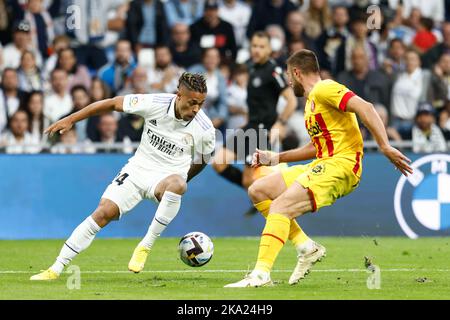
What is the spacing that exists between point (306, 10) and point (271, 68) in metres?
4.76

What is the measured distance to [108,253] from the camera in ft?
45.3

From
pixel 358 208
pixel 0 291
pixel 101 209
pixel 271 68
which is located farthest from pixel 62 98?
pixel 0 291

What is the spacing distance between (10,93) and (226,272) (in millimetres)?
7548

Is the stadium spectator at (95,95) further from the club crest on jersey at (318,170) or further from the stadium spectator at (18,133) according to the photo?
the club crest on jersey at (318,170)

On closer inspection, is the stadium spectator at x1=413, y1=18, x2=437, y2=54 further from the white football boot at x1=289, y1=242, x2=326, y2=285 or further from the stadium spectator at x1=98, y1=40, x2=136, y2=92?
the white football boot at x1=289, y1=242, x2=326, y2=285

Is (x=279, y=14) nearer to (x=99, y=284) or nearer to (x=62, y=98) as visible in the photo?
(x=62, y=98)

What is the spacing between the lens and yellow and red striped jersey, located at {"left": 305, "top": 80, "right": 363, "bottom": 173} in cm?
1006

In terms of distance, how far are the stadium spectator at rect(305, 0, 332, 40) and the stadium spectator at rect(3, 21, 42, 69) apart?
4.76 meters

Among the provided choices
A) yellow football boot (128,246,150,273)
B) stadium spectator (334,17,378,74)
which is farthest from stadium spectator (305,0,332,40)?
yellow football boot (128,246,150,273)

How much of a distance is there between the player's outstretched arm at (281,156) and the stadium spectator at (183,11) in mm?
9531

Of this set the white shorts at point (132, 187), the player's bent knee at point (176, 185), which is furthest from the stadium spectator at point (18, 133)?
the player's bent knee at point (176, 185)

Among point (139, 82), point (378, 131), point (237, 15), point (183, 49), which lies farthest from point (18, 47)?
point (378, 131)

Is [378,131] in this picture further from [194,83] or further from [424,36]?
[424,36]

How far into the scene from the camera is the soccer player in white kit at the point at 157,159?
1069 centimetres
